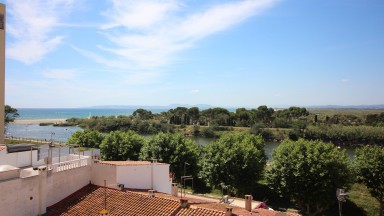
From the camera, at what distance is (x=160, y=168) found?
19422 millimetres

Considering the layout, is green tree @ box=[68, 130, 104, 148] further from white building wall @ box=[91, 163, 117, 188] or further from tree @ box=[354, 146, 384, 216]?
tree @ box=[354, 146, 384, 216]

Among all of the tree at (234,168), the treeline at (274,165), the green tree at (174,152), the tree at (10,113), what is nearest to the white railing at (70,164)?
the treeline at (274,165)

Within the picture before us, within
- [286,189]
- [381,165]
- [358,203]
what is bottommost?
[358,203]

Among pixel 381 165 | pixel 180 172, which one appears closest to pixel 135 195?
pixel 180 172

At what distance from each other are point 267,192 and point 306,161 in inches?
367

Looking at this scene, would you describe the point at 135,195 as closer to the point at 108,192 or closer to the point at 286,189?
the point at 108,192

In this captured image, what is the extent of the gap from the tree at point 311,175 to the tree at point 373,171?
2368 mm

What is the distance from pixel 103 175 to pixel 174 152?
651 inches

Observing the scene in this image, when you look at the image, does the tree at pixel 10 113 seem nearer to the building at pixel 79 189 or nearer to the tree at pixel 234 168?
the tree at pixel 234 168

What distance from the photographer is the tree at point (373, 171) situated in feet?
91.1

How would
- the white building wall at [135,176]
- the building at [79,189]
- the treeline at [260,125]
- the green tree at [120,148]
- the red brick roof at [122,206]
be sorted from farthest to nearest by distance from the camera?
the treeline at [260,125] → the green tree at [120,148] → the white building wall at [135,176] → the red brick roof at [122,206] → the building at [79,189]

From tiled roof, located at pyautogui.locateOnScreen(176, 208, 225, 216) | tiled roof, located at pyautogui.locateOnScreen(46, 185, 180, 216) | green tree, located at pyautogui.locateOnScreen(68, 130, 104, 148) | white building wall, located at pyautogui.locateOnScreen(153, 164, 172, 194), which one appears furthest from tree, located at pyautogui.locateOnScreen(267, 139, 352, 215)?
green tree, located at pyautogui.locateOnScreen(68, 130, 104, 148)

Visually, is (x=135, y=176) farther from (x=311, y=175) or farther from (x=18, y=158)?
(x=311, y=175)

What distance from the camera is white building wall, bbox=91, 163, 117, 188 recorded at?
17.3 m
